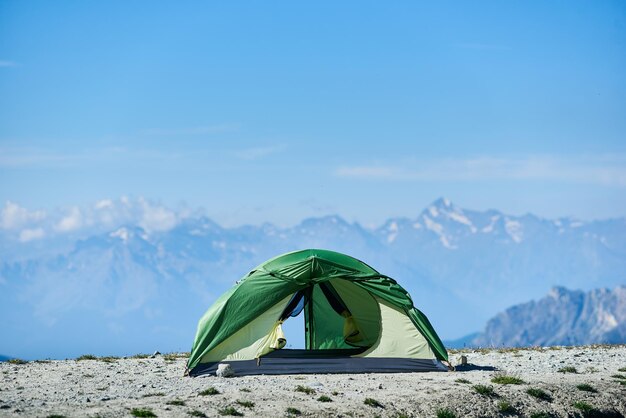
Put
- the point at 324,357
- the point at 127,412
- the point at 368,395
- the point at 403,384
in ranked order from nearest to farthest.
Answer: the point at 127,412 → the point at 368,395 → the point at 403,384 → the point at 324,357

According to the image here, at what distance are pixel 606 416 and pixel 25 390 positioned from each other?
55.8 feet

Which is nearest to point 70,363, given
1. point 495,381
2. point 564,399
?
point 495,381

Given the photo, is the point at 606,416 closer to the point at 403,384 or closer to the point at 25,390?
the point at 403,384

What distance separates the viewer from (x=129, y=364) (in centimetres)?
3553

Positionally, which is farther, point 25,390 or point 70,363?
point 70,363

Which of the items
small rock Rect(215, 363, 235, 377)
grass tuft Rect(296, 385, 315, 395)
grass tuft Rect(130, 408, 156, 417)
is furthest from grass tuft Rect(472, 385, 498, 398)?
grass tuft Rect(130, 408, 156, 417)

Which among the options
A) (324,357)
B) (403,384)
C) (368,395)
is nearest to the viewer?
(368,395)

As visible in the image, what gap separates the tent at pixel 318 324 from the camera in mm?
33438

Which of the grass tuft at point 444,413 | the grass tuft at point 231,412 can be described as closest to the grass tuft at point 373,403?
the grass tuft at point 444,413

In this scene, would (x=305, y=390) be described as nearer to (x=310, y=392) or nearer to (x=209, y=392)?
(x=310, y=392)

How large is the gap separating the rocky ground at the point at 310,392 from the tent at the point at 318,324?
121cm

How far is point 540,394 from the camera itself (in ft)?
97.1

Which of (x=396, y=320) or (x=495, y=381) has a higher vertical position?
(x=396, y=320)

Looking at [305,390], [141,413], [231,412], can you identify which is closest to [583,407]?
[305,390]
